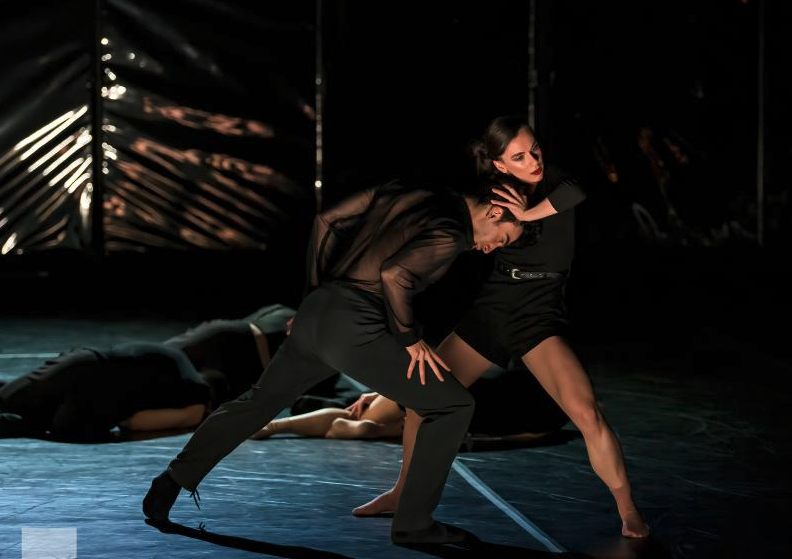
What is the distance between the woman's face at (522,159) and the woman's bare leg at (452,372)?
21.6 inches

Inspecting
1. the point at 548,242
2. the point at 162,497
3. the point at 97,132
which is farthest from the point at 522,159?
the point at 97,132

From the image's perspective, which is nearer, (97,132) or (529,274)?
(529,274)

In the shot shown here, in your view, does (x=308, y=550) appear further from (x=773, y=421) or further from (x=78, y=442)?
(x=773, y=421)

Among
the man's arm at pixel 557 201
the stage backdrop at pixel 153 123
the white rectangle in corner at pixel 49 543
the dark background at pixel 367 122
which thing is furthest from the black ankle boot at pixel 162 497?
the stage backdrop at pixel 153 123

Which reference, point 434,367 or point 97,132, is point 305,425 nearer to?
point 434,367

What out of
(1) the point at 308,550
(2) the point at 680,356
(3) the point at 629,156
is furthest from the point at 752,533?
(3) the point at 629,156

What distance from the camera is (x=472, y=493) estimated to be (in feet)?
15.5

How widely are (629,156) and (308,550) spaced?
661 cm

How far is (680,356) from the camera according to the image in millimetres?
7941

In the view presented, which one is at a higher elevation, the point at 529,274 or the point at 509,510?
the point at 529,274

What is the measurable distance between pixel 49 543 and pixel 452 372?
1.27 meters

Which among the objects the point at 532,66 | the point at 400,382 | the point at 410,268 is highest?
the point at 532,66

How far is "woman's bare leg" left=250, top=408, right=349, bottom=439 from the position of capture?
5.66 m

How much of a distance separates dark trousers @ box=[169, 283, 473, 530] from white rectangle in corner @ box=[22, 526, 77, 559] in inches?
23.0
